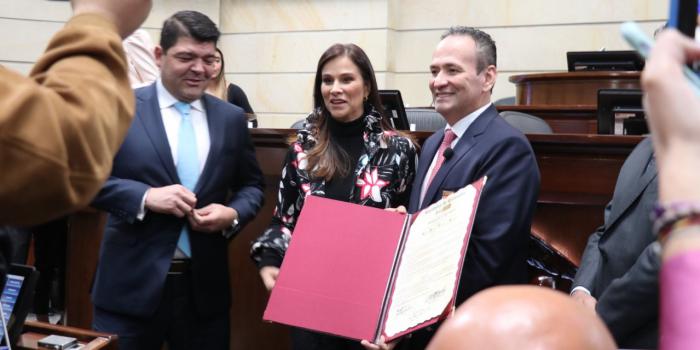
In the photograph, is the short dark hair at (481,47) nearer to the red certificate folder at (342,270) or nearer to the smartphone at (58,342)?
the red certificate folder at (342,270)

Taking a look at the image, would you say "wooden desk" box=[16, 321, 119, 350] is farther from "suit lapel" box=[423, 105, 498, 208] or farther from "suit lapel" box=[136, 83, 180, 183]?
"suit lapel" box=[423, 105, 498, 208]

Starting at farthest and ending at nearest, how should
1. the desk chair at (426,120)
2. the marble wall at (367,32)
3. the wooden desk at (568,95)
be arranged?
the marble wall at (367,32) < the wooden desk at (568,95) < the desk chair at (426,120)

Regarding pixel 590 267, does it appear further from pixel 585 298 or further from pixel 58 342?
pixel 58 342

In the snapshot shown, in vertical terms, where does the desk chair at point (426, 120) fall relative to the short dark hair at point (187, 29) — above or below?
below

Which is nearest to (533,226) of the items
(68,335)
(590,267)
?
(590,267)

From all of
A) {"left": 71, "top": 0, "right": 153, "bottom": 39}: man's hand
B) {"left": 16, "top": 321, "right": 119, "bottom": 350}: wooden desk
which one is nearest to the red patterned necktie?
{"left": 16, "top": 321, "right": 119, "bottom": 350}: wooden desk

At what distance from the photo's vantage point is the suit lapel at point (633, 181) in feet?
6.72

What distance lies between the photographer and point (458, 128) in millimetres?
2658

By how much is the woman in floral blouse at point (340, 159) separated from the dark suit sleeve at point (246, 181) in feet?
0.32

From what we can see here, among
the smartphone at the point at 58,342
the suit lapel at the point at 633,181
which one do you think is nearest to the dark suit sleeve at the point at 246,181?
the smartphone at the point at 58,342

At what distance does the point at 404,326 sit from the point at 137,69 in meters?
2.76

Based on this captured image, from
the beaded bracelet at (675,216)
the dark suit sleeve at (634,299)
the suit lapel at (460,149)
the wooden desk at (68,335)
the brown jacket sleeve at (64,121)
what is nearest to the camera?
the beaded bracelet at (675,216)

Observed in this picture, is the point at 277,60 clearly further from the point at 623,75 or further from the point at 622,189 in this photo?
the point at 622,189

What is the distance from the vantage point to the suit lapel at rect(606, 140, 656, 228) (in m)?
2.05
